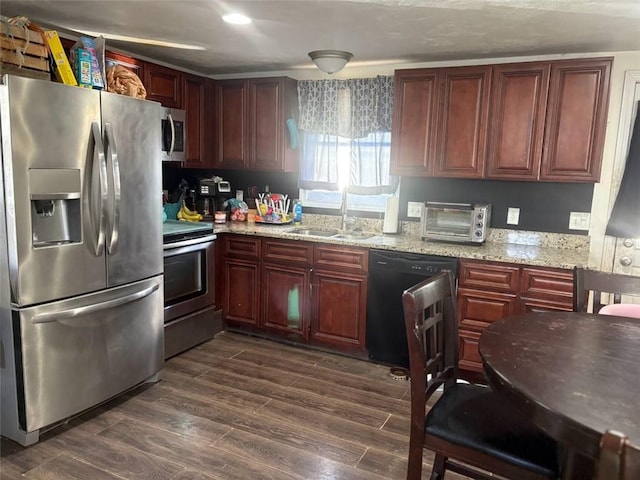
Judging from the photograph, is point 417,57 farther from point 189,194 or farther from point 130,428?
point 130,428

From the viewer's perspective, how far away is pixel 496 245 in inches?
134

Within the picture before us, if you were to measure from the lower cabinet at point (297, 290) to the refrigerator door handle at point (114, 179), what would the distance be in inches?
53.2

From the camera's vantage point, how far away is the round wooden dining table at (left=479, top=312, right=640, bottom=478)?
114 cm

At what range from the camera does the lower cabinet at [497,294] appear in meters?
2.87

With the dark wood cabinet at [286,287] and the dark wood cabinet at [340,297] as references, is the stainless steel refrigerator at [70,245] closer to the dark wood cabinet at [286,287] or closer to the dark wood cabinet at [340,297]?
the dark wood cabinet at [286,287]

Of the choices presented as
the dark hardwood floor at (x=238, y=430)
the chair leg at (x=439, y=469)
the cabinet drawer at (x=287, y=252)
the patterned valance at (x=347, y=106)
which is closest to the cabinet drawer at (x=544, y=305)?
the dark hardwood floor at (x=238, y=430)

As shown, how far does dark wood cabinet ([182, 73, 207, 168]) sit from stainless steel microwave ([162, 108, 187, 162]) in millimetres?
135

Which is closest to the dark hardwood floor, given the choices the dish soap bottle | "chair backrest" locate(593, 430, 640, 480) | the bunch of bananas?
the bunch of bananas

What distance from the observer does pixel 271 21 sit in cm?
269

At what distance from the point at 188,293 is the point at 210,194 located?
1.08m

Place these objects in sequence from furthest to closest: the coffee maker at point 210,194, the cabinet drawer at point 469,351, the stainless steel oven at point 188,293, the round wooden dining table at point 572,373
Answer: the coffee maker at point 210,194 → the stainless steel oven at point 188,293 → the cabinet drawer at point 469,351 → the round wooden dining table at point 572,373

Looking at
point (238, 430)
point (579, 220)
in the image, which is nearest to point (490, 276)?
point (579, 220)

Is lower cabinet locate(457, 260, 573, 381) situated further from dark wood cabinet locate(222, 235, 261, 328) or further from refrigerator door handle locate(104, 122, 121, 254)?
refrigerator door handle locate(104, 122, 121, 254)

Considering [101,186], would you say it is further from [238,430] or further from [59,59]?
[238,430]
